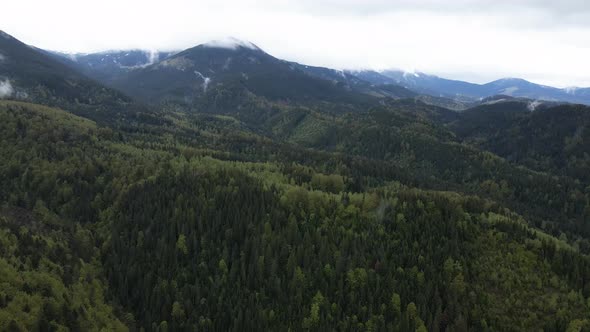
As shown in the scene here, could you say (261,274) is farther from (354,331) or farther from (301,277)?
(354,331)

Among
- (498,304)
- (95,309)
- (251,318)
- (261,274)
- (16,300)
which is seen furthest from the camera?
(261,274)

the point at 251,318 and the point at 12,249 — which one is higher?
the point at 12,249

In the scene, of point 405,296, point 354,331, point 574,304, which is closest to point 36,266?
point 354,331

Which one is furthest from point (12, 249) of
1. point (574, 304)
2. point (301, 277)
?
point (574, 304)

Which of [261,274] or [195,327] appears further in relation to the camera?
[261,274]

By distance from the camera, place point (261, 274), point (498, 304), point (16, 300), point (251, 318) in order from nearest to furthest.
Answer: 1. point (16, 300)
2. point (251, 318)
3. point (498, 304)
4. point (261, 274)

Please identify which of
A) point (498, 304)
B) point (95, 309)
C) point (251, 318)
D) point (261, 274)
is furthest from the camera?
point (261, 274)

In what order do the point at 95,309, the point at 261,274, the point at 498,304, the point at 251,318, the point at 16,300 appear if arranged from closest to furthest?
1. the point at 16,300
2. the point at 95,309
3. the point at 251,318
4. the point at 498,304
5. the point at 261,274

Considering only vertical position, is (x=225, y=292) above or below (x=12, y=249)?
below

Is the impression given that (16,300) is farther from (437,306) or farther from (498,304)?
(498,304)
